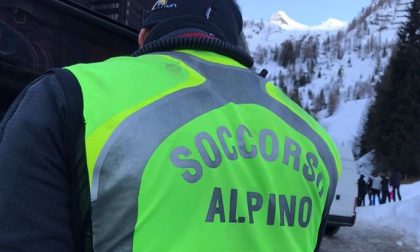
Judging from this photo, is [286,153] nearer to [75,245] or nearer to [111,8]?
[75,245]

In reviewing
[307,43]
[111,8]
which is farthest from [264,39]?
[111,8]

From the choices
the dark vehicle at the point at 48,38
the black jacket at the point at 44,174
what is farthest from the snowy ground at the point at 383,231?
the black jacket at the point at 44,174

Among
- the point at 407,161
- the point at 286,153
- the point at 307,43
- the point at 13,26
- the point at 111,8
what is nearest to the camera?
the point at 286,153

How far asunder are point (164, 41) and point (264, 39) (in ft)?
445

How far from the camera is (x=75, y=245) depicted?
3.84 ft

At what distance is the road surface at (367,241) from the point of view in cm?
1265

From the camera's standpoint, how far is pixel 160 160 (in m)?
1.21

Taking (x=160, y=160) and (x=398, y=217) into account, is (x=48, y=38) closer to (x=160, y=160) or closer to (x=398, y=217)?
(x=160, y=160)

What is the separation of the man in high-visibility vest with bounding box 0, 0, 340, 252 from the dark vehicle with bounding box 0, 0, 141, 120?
1673mm

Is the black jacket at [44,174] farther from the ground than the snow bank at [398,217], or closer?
farther from the ground

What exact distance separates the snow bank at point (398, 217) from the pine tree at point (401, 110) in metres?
20.6

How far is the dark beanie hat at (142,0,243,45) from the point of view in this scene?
157cm

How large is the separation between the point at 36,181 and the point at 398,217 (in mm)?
18380

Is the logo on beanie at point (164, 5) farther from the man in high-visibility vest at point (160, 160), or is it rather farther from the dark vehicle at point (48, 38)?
the dark vehicle at point (48, 38)
